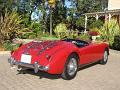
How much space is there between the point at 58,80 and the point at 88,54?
1594mm

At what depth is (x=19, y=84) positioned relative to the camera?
7488 mm

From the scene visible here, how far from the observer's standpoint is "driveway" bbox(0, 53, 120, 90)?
7.33 metres

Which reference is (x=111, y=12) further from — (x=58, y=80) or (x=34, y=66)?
(x=34, y=66)

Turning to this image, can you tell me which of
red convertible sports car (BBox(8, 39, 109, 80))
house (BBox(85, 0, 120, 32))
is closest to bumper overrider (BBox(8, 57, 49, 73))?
red convertible sports car (BBox(8, 39, 109, 80))

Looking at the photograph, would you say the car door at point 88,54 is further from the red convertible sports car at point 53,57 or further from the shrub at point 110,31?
the shrub at point 110,31

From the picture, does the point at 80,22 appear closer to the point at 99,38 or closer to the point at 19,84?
the point at 99,38

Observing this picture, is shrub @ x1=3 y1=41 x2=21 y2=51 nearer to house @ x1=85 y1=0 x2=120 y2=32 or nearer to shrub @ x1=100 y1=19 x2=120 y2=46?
shrub @ x1=100 y1=19 x2=120 y2=46

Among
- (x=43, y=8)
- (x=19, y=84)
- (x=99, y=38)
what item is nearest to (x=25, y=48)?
(x=19, y=84)

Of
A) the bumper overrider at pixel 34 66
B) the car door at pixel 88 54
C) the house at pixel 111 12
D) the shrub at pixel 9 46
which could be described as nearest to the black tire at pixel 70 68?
the car door at pixel 88 54

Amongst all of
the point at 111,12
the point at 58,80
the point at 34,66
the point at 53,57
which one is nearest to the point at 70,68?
the point at 58,80

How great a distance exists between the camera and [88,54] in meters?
9.18

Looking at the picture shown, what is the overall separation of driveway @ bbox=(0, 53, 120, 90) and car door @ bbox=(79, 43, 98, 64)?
0.43 m

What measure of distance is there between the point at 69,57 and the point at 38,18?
30.8m

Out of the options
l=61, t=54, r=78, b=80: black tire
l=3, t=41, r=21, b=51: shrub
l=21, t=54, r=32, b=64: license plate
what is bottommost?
l=3, t=41, r=21, b=51: shrub
